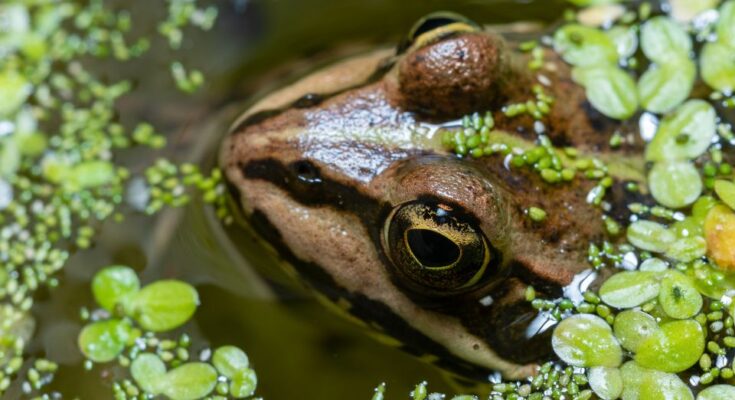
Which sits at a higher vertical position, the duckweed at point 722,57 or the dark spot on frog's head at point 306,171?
the duckweed at point 722,57

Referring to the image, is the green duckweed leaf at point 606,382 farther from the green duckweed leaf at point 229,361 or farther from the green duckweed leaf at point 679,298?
the green duckweed leaf at point 229,361

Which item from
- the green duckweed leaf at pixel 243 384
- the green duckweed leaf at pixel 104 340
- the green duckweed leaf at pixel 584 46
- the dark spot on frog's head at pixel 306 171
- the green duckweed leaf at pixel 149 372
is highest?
the green duckweed leaf at pixel 584 46

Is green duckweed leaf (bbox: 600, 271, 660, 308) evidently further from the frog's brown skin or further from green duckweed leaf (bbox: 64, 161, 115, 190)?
green duckweed leaf (bbox: 64, 161, 115, 190)

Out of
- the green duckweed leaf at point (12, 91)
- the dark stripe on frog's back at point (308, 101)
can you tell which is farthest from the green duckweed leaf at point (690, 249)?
the green duckweed leaf at point (12, 91)

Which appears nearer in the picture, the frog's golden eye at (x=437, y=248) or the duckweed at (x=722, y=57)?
the frog's golden eye at (x=437, y=248)

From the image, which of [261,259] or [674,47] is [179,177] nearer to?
[261,259]

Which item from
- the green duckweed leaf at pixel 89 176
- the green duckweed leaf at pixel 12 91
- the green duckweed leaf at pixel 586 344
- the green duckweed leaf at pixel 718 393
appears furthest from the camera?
the green duckweed leaf at pixel 12 91

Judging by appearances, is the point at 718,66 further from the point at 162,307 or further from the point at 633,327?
the point at 162,307

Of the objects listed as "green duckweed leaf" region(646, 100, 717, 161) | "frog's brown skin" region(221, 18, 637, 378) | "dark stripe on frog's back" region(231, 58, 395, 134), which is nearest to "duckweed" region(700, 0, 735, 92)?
"green duckweed leaf" region(646, 100, 717, 161)
